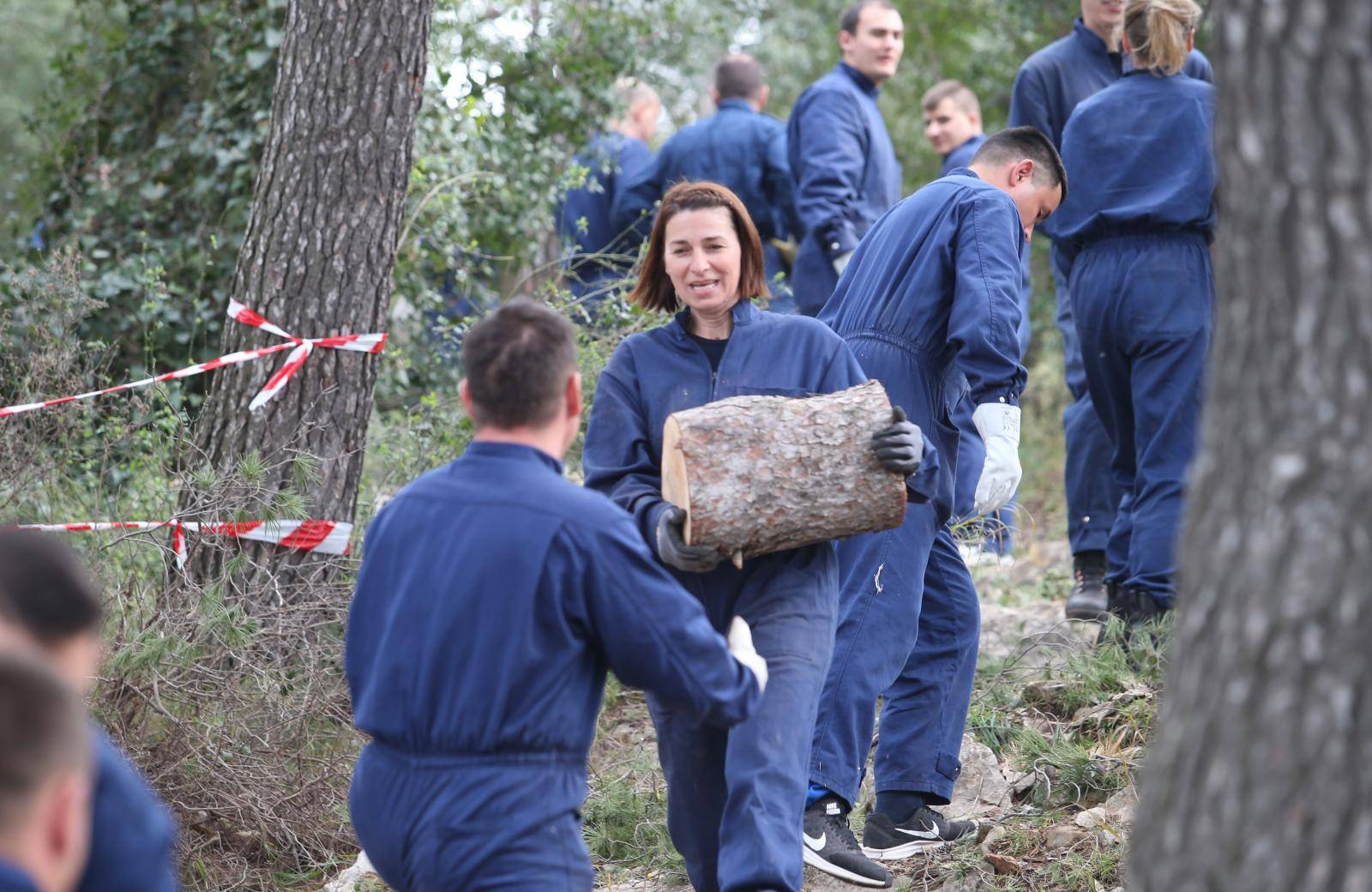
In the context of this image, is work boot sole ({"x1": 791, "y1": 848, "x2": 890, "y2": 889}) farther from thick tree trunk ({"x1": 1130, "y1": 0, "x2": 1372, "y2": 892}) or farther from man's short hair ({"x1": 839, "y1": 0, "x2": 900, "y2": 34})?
man's short hair ({"x1": 839, "y1": 0, "x2": 900, "y2": 34})

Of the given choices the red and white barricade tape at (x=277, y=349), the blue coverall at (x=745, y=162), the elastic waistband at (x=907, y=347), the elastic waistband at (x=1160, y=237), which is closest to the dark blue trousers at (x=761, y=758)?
the elastic waistband at (x=907, y=347)

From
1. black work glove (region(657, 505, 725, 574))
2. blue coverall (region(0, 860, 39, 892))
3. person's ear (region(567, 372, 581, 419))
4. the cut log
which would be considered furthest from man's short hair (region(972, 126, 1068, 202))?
blue coverall (region(0, 860, 39, 892))

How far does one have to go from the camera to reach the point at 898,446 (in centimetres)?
395

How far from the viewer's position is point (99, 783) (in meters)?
2.27

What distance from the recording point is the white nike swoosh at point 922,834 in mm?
4887

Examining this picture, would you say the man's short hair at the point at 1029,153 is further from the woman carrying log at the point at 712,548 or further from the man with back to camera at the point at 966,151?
the woman carrying log at the point at 712,548

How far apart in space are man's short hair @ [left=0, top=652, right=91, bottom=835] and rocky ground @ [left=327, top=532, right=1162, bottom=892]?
3033 mm

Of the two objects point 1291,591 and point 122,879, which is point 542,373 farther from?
point 1291,591

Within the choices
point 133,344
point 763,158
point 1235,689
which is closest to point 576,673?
point 1235,689

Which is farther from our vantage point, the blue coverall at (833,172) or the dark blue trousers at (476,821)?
the blue coverall at (833,172)

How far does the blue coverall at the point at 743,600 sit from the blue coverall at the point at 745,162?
15.7 feet

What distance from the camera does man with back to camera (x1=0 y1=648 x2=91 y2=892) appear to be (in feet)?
6.52

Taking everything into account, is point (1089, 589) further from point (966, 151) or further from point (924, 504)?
point (966, 151)

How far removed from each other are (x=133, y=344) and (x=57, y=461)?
1.81 meters
